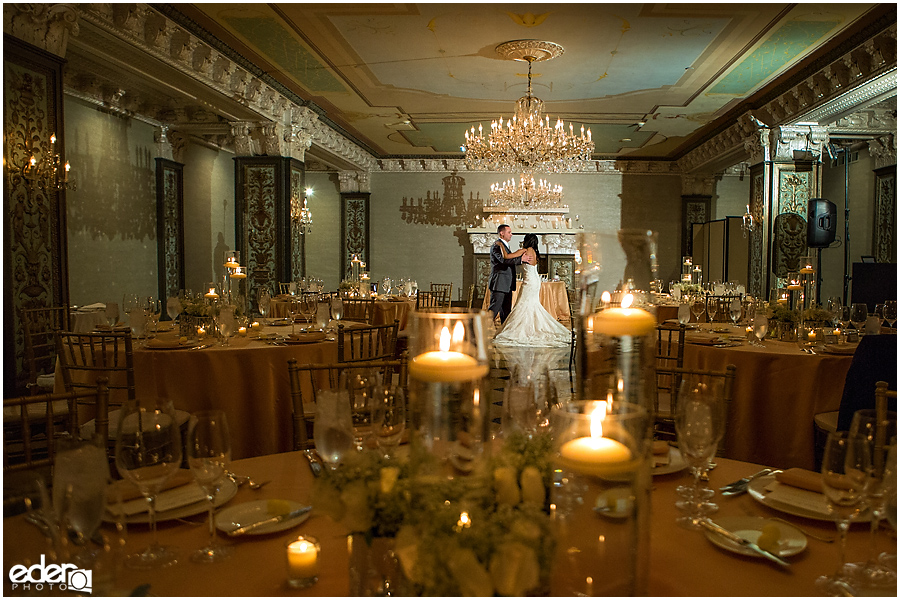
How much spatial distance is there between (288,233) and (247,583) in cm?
782

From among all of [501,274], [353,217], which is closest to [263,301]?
[501,274]

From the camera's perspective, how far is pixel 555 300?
10.0 m

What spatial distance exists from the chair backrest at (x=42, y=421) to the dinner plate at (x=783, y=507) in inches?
52.0

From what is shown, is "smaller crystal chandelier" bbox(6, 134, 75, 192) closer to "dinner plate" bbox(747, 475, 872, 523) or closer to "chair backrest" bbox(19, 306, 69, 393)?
"chair backrest" bbox(19, 306, 69, 393)

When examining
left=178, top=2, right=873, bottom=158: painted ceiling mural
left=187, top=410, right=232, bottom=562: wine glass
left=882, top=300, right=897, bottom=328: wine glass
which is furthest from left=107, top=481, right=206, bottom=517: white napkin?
left=178, top=2, right=873, bottom=158: painted ceiling mural

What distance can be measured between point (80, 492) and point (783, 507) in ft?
4.17

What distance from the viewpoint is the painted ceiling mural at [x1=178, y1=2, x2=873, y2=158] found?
5562 millimetres

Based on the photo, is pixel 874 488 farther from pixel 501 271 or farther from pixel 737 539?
pixel 501 271

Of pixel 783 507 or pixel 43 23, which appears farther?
pixel 43 23

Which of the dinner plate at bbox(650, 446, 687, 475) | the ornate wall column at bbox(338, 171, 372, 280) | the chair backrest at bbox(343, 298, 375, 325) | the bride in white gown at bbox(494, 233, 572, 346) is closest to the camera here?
the dinner plate at bbox(650, 446, 687, 475)

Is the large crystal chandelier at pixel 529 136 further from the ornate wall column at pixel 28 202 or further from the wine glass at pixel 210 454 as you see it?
the wine glass at pixel 210 454

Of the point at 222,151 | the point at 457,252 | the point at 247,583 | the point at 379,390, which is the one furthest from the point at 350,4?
the point at 457,252

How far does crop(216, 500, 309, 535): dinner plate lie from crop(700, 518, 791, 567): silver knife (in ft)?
2.50

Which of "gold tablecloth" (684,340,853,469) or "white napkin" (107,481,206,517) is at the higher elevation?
"white napkin" (107,481,206,517)
